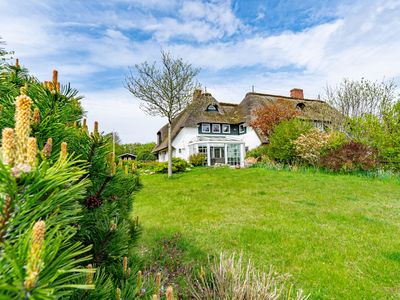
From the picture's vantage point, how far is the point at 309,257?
3736 mm

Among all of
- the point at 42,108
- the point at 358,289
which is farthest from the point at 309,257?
the point at 42,108

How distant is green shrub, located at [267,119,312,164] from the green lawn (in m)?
6.74

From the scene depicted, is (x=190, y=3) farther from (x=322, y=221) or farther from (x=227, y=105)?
(x=227, y=105)

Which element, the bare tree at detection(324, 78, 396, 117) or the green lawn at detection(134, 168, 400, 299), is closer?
the green lawn at detection(134, 168, 400, 299)

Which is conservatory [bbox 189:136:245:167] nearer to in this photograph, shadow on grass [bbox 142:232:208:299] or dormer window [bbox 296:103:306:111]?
dormer window [bbox 296:103:306:111]

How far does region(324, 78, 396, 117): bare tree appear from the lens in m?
17.6

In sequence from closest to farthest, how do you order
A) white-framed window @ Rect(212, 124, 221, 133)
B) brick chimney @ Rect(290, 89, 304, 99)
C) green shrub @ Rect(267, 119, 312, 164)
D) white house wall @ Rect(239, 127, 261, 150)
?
green shrub @ Rect(267, 119, 312, 164), white house wall @ Rect(239, 127, 261, 150), white-framed window @ Rect(212, 124, 221, 133), brick chimney @ Rect(290, 89, 304, 99)

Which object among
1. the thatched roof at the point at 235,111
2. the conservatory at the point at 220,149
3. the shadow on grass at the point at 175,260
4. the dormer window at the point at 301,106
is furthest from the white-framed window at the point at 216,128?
the shadow on grass at the point at 175,260

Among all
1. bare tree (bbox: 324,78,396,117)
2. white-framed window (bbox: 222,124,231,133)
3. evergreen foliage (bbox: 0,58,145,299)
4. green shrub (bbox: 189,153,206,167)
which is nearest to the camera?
evergreen foliage (bbox: 0,58,145,299)

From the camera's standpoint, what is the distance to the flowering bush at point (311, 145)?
15.1 m

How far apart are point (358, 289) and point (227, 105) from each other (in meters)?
27.1

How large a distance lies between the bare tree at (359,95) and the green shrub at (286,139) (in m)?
4.77

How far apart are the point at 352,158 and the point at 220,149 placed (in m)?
12.7

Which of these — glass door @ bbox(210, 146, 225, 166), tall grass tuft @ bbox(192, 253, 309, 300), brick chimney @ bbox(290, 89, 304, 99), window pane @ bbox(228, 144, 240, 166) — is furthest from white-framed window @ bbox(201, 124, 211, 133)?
tall grass tuft @ bbox(192, 253, 309, 300)
